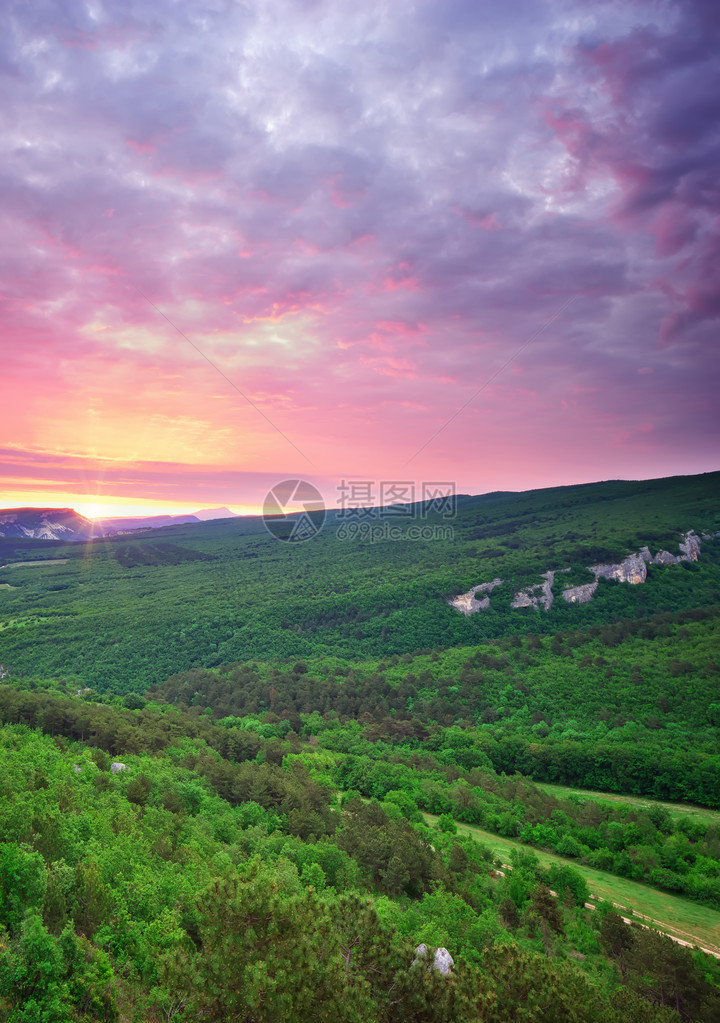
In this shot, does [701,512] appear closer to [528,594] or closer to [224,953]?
[528,594]

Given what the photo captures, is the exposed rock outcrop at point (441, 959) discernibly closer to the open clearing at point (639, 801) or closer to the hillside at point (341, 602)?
the open clearing at point (639, 801)

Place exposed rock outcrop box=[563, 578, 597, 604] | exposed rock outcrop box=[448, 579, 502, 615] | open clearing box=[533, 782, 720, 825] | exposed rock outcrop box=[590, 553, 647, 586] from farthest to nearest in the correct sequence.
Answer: exposed rock outcrop box=[590, 553, 647, 586], exposed rock outcrop box=[563, 578, 597, 604], exposed rock outcrop box=[448, 579, 502, 615], open clearing box=[533, 782, 720, 825]

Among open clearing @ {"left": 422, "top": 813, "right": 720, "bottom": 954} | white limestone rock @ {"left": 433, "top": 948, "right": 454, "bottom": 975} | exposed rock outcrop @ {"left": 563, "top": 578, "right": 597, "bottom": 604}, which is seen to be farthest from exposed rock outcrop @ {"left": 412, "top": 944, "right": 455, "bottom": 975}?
exposed rock outcrop @ {"left": 563, "top": 578, "right": 597, "bottom": 604}

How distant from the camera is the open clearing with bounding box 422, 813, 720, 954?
30.9 metres

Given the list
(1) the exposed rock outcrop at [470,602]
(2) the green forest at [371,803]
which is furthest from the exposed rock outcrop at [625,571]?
(1) the exposed rock outcrop at [470,602]

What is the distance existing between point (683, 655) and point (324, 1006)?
9459cm

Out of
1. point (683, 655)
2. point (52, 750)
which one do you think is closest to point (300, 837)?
point (52, 750)

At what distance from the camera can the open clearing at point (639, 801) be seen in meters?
51.0

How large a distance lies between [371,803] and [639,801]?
3488 cm

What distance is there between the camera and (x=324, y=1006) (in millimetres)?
11250

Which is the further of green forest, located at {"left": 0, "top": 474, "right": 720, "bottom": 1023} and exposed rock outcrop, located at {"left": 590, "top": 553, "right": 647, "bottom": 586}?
exposed rock outcrop, located at {"left": 590, "top": 553, "right": 647, "bottom": 586}

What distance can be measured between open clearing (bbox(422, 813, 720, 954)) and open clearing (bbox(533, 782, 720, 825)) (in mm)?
15928

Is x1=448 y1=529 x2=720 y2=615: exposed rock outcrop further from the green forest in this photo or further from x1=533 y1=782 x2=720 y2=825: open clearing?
x1=533 y1=782 x2=720 y2=825: open clearing

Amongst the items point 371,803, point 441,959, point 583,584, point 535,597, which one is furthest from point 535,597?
point 441,959
